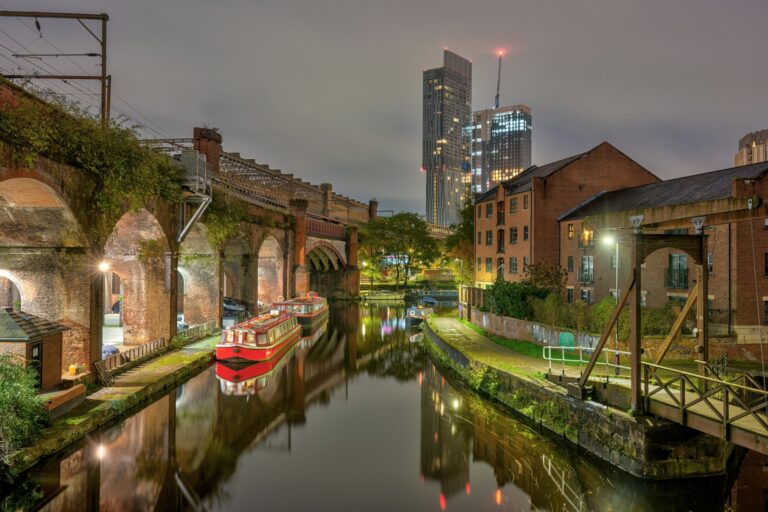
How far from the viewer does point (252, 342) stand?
21.9 m

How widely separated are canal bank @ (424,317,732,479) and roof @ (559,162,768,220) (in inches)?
374

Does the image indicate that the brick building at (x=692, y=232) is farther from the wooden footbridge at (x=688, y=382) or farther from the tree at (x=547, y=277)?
the tree at (x=547, y=277)

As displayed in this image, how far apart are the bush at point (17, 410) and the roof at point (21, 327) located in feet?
3.68

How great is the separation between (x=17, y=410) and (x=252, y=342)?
38.8 ft

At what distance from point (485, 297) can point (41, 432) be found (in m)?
22.2

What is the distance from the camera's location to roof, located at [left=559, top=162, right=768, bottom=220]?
22656 millimetres

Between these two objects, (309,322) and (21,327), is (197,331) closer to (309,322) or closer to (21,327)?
(309,322)

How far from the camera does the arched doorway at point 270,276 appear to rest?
41656 mm

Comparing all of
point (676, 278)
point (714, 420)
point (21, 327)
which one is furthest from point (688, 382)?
point (21, 327)

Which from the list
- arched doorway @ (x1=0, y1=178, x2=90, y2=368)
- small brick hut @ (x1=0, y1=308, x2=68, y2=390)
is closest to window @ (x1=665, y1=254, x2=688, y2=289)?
arched doorway @ (x1=0, y1=178, x2=90, y2=368)

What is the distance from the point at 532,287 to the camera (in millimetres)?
24250

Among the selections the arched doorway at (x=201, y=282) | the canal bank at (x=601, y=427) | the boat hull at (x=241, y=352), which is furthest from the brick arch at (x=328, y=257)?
the canal bank at (x=601, y=427)

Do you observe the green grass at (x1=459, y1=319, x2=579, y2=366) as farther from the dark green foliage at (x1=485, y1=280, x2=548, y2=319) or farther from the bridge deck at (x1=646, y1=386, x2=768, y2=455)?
the bridge deck at (x1=646, y1=386, x2=768, y2=455)

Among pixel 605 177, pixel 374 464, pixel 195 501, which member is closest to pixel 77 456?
pixel 195 501
